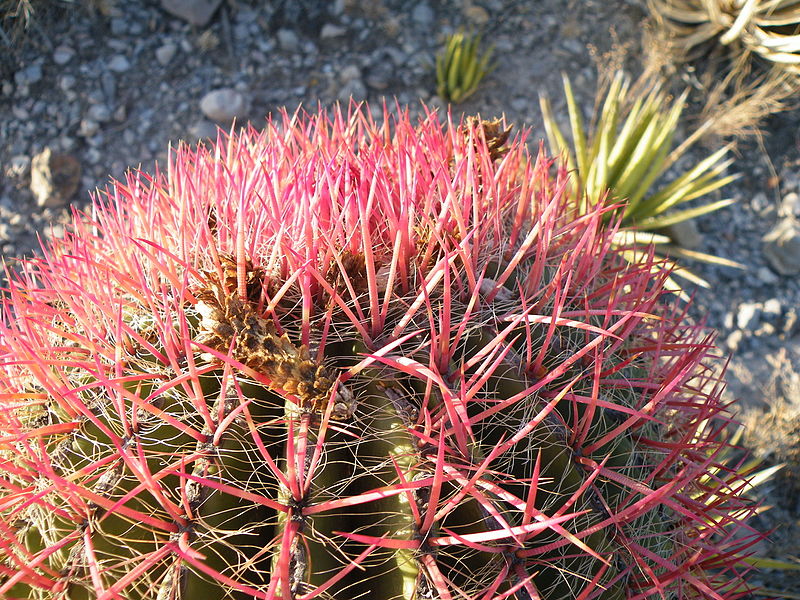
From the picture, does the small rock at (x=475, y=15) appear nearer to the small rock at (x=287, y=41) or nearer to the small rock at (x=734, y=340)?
the small rock at (x=287, y=41)

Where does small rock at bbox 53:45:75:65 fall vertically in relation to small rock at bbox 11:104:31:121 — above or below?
above

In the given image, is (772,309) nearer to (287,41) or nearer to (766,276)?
(766,276)

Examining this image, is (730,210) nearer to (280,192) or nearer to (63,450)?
(280,192)

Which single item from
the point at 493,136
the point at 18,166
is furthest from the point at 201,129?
the point at 493,136

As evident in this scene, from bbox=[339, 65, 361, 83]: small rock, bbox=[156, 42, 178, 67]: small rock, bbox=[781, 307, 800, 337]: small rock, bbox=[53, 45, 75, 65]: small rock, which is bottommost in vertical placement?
bbox=[781, 307, 800, 337]: small rock

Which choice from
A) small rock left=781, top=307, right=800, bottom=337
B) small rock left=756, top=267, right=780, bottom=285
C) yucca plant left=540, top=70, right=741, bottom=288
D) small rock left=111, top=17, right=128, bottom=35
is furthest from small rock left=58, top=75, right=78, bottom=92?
small rock left=781, top=307, right=800, bottom=337

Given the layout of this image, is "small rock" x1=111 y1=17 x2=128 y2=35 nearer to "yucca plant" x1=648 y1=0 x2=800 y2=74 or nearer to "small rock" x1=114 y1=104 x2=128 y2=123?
"small rock" x1=114 y1=104 x2=128 y2=123

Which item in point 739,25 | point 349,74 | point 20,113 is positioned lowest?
point 20,113
